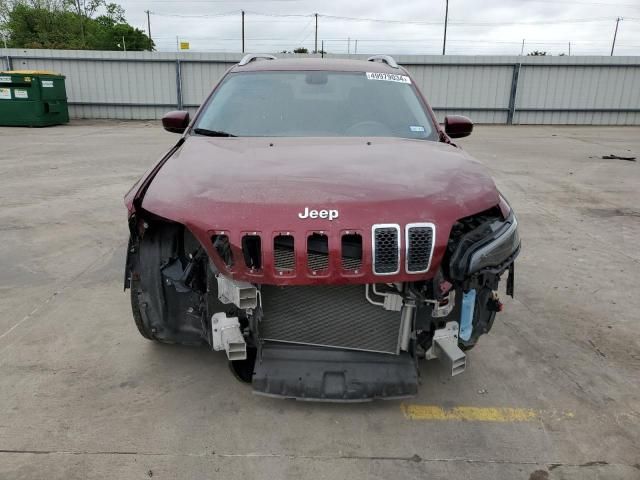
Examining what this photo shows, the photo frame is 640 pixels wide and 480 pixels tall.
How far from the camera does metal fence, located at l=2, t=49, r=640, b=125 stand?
746 inches

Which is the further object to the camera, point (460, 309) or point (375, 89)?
point (375, 89)

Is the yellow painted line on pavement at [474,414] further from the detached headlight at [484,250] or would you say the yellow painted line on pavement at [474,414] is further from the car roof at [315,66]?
the car roof at [315,66]

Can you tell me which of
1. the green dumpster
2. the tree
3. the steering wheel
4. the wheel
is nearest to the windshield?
the steering wheel

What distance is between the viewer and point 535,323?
3.56 m

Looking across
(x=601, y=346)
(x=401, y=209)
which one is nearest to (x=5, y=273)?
(x=401, y=209)

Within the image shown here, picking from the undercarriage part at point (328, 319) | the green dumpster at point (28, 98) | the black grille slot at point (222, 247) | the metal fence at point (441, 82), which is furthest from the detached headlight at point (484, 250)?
the metal fence at point (441, 82)

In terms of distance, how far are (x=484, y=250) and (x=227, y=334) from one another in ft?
4.09

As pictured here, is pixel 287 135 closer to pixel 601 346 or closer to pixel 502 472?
pixel 502 472

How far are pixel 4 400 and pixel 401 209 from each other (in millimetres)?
2245

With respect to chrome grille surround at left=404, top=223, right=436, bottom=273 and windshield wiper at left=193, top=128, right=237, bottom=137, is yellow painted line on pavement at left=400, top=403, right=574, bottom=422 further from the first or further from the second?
windshield wiper at left=193, top=128, right=237, bottom=137

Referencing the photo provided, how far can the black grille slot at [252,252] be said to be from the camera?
2.13 metres

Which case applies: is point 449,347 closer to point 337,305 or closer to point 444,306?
point 444,306

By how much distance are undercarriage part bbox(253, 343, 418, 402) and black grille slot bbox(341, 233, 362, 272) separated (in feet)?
1.81

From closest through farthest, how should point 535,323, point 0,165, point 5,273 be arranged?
point 535,323, point 5,273, point 0,165
